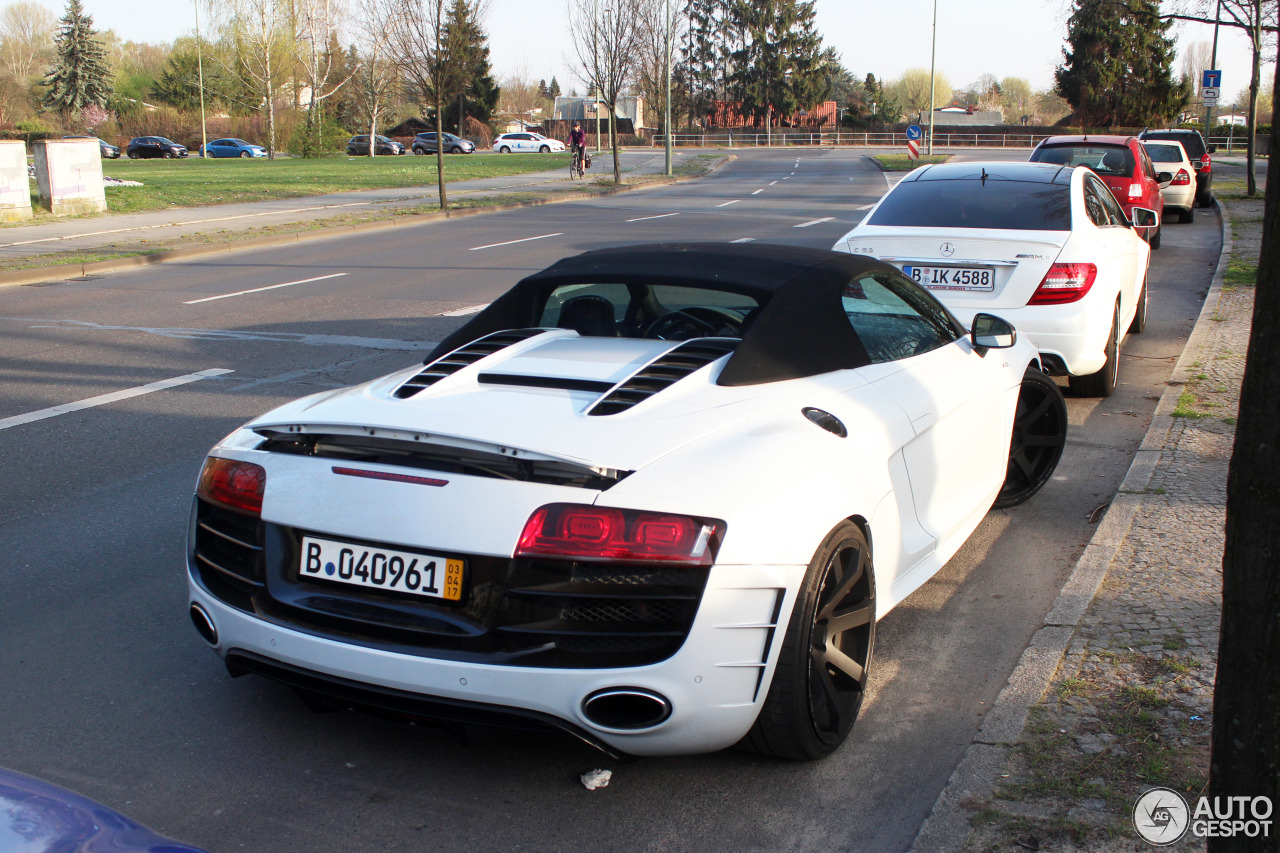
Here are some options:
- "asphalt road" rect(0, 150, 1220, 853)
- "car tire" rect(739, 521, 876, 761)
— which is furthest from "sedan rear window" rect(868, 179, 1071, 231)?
"car tire" rect(739, 521, 876, 761)

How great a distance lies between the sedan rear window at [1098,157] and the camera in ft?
51.2

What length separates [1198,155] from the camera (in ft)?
83.0

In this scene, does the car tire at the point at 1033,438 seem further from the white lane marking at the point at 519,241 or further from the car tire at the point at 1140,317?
the white lane marking at the point at 519,241

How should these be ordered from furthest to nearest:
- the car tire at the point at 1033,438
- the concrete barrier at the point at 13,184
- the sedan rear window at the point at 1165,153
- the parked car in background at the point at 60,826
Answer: the sedan rear window at the point at 1165,153
the concrete barrier at the point at 13,184
the car tire at the point at 1033,438
the parked car in background at the point at 60,826

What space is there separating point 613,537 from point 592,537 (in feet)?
0.17

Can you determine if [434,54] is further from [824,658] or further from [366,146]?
[366,146]

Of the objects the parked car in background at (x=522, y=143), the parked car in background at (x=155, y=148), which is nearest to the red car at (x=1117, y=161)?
the parked car in background at (x=155, y=148)

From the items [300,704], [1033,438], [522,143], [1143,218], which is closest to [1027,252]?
[1033,438]

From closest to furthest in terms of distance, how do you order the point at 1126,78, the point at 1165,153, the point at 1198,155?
the point at 1165,153 < the point at 1198,155 < the point at 1126,78

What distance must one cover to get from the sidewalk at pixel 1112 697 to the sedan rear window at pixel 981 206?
7.67 ft

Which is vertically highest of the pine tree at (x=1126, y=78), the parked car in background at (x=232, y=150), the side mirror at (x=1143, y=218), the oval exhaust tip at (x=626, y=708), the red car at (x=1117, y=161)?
the pine tree at (x=1126, y=78)

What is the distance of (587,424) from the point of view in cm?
311

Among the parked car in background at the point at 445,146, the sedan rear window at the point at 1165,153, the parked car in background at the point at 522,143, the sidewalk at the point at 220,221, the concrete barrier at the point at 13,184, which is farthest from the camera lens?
the parked car in background at the point at 522,143

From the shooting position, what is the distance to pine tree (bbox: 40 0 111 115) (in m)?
77.9
